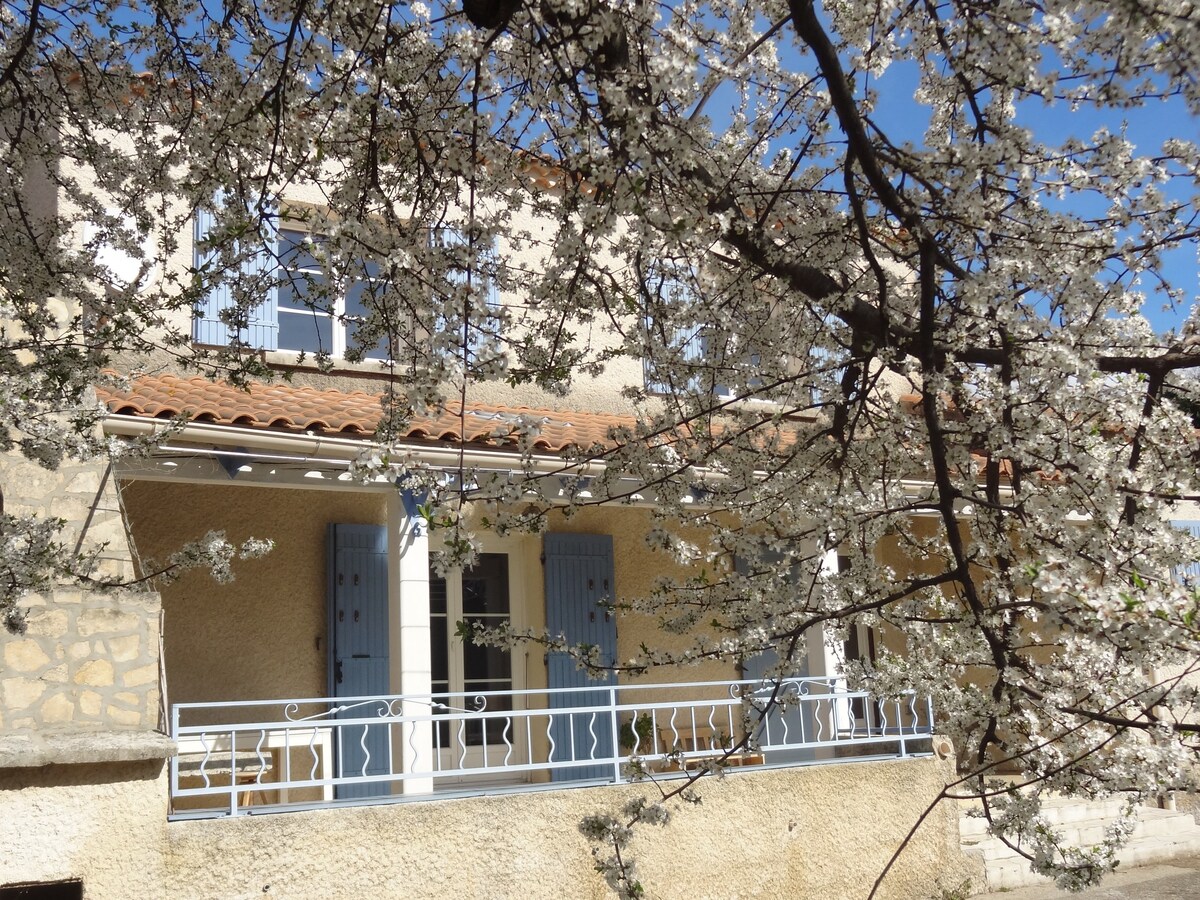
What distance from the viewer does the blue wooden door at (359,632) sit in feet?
25.6

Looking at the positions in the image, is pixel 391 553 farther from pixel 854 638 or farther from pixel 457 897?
pixel 854 638

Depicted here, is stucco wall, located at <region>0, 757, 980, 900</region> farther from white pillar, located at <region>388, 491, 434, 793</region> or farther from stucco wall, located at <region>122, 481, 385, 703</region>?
stucco wall, located at <region>122, 481, 385, 703</region>

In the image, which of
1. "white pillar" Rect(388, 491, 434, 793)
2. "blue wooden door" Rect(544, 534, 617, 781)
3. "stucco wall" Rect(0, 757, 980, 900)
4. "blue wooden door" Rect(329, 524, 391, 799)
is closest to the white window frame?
"blue wooden door" Rect(544, 534, 617, 781)

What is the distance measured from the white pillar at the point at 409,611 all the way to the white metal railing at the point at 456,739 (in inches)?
3.9

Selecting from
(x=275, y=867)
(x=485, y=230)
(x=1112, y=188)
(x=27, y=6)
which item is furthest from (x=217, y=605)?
(x=1112, y=188)

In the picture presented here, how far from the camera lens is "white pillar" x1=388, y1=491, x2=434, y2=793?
7.20 m

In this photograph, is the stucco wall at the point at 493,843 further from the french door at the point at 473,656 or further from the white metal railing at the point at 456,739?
the french door at the point at 473,656

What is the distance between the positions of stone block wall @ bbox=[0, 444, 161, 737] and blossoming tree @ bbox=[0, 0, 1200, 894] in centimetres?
140

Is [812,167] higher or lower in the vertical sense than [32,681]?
higher

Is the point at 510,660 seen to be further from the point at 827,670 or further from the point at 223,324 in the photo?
the point at 223,324

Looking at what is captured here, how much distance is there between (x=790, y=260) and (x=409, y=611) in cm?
428

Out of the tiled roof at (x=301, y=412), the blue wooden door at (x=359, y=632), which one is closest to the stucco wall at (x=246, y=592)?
the blue wooden door at (x=359, y=632)

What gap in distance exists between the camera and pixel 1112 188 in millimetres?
3596

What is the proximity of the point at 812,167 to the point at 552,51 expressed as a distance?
5.61 feet
